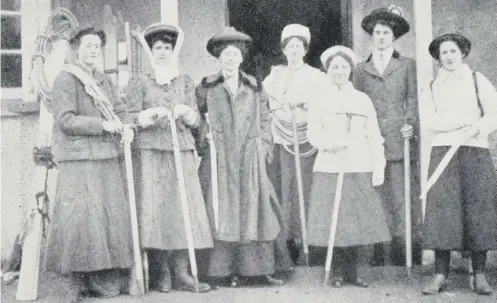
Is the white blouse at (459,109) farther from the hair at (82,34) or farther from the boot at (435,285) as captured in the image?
the hair at (82,34)

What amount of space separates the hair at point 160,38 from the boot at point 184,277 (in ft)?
5.19

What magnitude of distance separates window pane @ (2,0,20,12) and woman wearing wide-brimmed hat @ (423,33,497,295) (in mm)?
3898

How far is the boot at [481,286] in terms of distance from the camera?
519cm

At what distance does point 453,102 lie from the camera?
5.33 metres

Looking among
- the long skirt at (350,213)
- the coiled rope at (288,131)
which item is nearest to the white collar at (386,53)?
the coiled rope at (288,131)

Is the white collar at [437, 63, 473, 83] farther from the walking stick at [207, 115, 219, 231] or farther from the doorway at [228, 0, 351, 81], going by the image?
the doorway at [228, 0, 351, 81]

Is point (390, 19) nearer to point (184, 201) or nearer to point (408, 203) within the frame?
point (408, 203)

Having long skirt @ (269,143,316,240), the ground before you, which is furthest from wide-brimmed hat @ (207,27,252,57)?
the ground

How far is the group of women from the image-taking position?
201 inches

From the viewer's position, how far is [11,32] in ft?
22.2

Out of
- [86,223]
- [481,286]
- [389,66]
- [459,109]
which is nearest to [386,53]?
[389,66]

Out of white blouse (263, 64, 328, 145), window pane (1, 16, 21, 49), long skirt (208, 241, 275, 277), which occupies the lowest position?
long skirt (208, 241, 275, 277)

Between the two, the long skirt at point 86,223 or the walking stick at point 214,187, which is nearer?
the long skirt at point 86,223

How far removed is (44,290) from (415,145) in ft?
10.8
